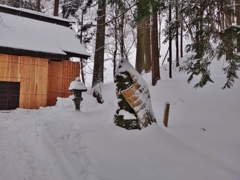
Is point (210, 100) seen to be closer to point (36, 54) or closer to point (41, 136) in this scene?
point (41, 136)

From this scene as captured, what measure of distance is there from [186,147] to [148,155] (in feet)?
3.88

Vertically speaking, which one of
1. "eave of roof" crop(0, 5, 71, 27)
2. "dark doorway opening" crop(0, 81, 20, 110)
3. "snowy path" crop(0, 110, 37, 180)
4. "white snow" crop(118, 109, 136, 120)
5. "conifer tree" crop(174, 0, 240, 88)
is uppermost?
"eave of roof" crop(0, 5, 71, 27)

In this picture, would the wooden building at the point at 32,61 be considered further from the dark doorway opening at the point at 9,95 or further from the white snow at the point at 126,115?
the white snow at the point at 126,115

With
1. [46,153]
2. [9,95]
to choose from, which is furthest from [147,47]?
[46,153]

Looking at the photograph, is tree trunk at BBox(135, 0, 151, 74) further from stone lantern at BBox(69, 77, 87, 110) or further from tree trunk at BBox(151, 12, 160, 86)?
stone lantern at BBox(69, 77, 87, 110)

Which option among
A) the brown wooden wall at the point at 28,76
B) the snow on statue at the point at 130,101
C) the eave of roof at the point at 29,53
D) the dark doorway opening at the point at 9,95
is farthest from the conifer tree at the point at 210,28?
the dark doorway opening at the point at 9,95

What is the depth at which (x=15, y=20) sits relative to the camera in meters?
11.1

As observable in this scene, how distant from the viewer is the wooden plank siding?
10.9 meters

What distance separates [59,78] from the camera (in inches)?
438

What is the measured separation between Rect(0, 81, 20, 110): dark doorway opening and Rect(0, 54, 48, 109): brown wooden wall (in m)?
0.22

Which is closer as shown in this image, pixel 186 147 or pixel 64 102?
pixel 186 147

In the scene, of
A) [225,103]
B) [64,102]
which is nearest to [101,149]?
[64,102]

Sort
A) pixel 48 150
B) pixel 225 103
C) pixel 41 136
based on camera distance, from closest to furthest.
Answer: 1. pixel 48 150
2. pixel 41 136
3. pixel 225 103

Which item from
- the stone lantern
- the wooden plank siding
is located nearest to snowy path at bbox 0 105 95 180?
the stone lantern
